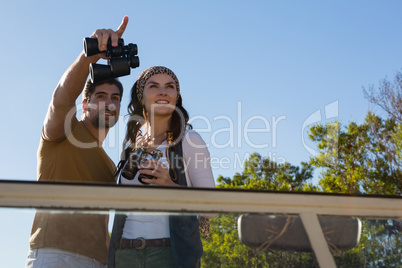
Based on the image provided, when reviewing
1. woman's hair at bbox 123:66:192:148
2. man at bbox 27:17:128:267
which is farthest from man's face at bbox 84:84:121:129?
woman's hair at bbox 123:66:192:148

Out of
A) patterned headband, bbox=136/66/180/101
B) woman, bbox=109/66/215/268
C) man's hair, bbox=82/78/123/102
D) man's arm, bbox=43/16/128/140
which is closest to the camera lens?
woman, bbox=109/66/215/268

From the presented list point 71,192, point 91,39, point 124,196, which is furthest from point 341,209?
point 91,39

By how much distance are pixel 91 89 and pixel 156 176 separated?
173cm

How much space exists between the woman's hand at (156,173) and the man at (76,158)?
0.26 meters

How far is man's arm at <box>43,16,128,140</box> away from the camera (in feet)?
7.60

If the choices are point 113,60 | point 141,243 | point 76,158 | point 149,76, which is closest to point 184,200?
point 141,243

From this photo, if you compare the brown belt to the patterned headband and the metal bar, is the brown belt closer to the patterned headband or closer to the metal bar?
the metal bar

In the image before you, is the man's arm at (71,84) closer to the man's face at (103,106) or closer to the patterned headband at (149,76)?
the patterned headband at (149,76)

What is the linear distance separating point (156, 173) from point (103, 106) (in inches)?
57.7

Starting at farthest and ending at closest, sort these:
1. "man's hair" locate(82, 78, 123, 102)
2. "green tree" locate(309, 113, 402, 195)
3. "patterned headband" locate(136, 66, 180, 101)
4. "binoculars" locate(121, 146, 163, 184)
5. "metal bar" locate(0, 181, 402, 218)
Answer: "green tree" locate(309, 113, 402, 195) → "man's hair" locate(82, 78, 123, 102) → "patterned headband" locate(136, 66, 180, 101) → "binoculars" locate(121, 146, 163, 184) → "metal bar" locate(0, 181, 402, 218)

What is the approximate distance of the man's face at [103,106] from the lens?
319cm

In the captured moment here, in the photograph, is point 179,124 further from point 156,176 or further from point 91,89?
point 91,89

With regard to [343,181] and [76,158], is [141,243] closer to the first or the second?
[76,158]

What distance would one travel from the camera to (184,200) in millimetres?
1304
